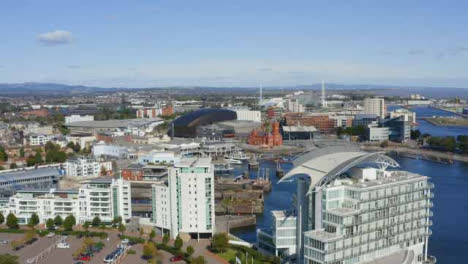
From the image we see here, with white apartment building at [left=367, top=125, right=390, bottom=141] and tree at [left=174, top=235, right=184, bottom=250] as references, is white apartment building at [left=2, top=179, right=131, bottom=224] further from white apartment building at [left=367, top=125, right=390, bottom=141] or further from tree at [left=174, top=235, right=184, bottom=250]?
white apartment building at [left=367, top=125, right=390, bottom=141]

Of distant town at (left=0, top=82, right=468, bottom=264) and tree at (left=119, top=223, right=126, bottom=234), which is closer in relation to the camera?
distant town at (left=0, top=82, right=468, bottom=264)

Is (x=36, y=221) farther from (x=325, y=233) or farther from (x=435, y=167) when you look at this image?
(x=435, y=167)

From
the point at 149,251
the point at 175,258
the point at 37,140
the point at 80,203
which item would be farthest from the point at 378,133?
the point at 149,251

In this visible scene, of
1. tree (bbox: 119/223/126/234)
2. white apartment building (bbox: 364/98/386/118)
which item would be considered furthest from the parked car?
white apartment building (bbox: 364/98/386/118)

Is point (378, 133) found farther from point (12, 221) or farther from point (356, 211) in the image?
point (356, 211)

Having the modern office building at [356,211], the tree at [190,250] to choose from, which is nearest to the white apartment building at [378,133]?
the modern office building at [356,211]

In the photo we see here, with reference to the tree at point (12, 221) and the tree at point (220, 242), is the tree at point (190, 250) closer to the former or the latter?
the tree at point (220, 242)
